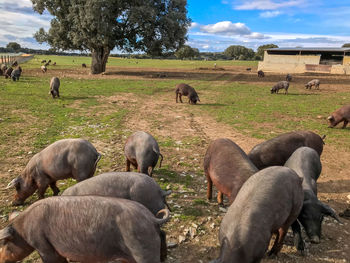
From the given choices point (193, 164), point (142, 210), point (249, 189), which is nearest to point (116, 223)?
point (142, 210)

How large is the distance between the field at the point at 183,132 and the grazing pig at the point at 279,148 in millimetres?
1314

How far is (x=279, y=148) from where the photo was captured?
21.8ft

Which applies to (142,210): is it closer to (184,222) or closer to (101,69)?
(184,222)

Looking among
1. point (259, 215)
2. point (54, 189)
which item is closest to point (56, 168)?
point (54, 189)

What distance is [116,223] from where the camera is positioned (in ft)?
11.1

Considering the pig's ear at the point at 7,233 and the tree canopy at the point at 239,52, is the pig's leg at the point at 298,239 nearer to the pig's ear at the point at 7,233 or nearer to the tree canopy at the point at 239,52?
the pig's ear at the point at 7,233

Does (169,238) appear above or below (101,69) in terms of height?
below

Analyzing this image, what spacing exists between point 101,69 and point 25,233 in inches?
1279

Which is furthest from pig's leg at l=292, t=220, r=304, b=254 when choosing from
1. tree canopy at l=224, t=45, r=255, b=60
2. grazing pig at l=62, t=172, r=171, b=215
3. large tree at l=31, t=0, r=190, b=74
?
tree canopy at l=224, t=45, r=255, b=60

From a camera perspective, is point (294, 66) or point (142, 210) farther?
point (294, 66)

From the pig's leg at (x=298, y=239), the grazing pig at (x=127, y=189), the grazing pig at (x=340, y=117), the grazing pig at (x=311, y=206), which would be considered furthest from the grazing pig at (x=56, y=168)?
the grazing pig at (x=340, y=117)

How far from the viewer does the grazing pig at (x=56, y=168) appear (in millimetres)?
5730

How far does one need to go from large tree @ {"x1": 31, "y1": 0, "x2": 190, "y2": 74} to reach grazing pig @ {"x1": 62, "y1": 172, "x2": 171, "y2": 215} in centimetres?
2539

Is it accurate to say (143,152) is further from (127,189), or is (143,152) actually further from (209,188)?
(127,189)
